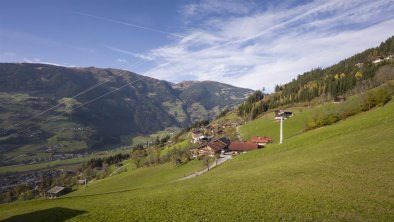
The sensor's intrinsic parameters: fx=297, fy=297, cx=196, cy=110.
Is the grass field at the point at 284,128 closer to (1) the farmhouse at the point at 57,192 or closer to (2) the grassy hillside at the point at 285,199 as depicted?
(2) the grassy hillside at the point at 285,199

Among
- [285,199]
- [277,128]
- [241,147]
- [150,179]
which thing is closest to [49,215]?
[285,199]

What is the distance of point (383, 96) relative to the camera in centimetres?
8012

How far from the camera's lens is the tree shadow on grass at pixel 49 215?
26125 mm

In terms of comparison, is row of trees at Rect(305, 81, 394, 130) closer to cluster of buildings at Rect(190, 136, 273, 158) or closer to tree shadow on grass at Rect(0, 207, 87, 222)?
cluster of buildings at Rect(190, 136, 273, 158)

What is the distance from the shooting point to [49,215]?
88.9ft

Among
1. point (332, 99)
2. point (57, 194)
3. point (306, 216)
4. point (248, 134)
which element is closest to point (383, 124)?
point (306, 216)

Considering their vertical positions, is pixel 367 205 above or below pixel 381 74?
below

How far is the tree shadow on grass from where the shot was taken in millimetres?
26125

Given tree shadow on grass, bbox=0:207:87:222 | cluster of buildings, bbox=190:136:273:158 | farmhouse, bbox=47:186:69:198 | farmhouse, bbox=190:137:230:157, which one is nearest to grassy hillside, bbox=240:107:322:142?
cluster of buildings, bbox=190:136:273:158

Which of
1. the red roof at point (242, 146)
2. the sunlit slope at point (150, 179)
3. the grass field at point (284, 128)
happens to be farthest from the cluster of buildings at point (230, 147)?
the sunlit slope at point (150, 179)

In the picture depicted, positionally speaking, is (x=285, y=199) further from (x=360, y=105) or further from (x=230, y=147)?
(x=230, y=147)

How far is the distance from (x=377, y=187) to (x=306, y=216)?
874 cm

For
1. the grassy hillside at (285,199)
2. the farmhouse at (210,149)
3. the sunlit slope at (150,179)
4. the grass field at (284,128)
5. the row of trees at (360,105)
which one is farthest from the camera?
the grass field at (284,128)

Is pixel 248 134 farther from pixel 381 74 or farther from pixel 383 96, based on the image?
pixel 381 74
